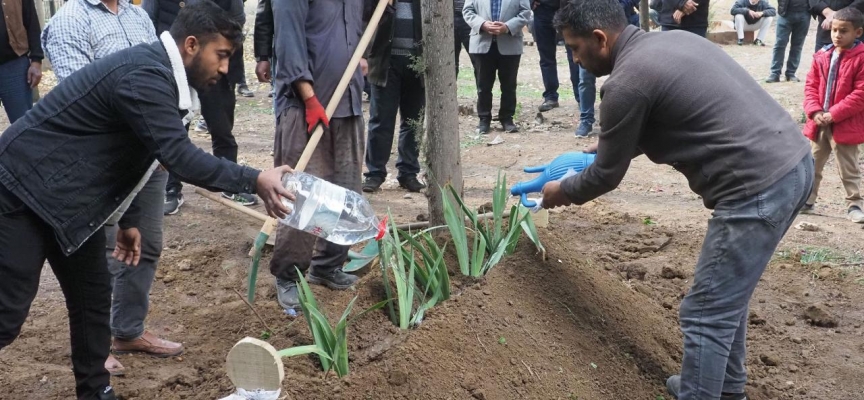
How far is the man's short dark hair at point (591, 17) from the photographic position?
3135 mm

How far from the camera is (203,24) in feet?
9.57

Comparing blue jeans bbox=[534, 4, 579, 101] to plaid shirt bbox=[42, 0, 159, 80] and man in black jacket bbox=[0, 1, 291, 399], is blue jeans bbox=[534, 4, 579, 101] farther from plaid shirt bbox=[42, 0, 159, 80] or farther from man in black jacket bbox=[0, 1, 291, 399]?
man in black jacket bbox=[0, 1, 291, 399]

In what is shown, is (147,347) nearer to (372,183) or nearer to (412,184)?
(372,183)

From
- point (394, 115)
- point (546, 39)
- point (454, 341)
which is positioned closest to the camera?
point (454, 341)

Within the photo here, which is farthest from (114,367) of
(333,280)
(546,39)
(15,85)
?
(546,39)

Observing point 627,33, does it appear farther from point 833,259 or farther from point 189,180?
point 833,259

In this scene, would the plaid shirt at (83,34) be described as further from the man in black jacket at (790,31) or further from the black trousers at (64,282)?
the man in black jacket at (790,31)

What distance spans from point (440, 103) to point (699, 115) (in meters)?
1.67

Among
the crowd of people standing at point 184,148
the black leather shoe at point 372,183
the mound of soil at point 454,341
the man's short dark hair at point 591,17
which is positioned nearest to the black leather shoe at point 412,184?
the black leather shoe at point 372,183

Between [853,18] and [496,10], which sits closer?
[853,18]

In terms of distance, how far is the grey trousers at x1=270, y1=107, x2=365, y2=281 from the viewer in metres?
4.31

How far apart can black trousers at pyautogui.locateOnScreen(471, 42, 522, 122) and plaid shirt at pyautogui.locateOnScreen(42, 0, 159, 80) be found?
516 cm

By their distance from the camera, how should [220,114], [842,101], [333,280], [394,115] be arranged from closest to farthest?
[333,280] → [842,101] → [220,114] → [394,115]

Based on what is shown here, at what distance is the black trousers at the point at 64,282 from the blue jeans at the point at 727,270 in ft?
7.63
